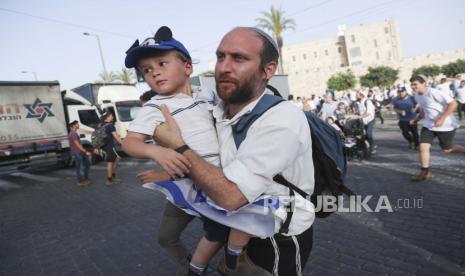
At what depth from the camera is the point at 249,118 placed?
1442 millimetres

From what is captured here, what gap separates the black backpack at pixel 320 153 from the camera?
1.46 metres

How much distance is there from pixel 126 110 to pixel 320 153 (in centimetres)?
1487

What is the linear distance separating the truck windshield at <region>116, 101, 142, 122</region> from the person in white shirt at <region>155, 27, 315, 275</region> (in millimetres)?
14395

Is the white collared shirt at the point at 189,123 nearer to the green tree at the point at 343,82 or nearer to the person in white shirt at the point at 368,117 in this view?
the person in white shirt at the point at 368,117

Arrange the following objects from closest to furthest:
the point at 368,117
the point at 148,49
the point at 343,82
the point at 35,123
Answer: the point at 148,49
the point at 368,117
the point at 35,123
the point at 343,82

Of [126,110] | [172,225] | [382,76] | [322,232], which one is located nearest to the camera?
[172,225]

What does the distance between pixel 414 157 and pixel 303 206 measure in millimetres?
7805

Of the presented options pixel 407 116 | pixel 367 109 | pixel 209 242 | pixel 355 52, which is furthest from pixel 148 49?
pixel 355 52

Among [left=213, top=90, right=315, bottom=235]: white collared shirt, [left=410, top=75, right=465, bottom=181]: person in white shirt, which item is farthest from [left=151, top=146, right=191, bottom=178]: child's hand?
[left=410, top=75, right=465, bottom=181]: person in white shirt

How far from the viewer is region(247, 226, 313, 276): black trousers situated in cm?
157

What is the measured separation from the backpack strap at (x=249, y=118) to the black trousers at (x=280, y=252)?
1.69 feet

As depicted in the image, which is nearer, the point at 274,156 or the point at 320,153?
the point at 274,156

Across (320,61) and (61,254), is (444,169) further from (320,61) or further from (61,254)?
(320,61)

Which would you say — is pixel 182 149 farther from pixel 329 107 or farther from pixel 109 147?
pixel 329 107
